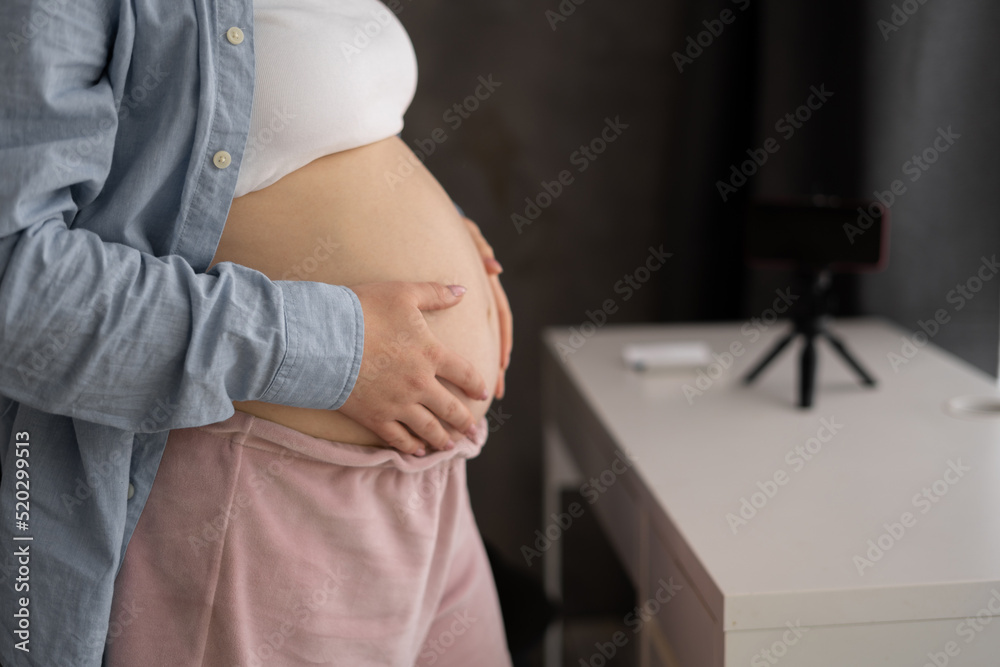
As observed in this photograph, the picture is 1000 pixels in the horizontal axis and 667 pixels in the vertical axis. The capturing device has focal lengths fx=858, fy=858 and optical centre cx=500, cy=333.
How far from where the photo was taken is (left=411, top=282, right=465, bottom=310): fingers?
0.81 meters

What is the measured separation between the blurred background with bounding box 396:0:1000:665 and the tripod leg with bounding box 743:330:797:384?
34 cm

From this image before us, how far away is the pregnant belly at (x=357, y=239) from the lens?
79 centimetres

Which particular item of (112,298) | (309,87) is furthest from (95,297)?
(309,87)

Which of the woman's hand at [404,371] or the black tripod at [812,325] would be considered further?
the black tripod at [812,325]

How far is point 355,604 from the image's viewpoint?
0.82 metres

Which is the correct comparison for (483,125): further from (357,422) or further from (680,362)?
(357,422)

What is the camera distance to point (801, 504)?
977 millimetres
